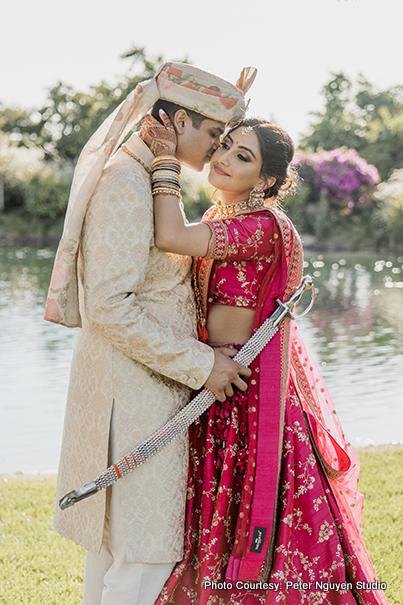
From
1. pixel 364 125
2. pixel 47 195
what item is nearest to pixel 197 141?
pixel 47 195

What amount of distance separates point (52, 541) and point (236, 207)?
220cm

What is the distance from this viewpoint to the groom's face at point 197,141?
2.17 metres

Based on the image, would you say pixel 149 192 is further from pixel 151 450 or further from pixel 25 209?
pixel 25 209

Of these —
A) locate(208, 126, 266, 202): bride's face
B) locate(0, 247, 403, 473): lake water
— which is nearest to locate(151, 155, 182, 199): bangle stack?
locate(208, 126, 266, 202): bride's face

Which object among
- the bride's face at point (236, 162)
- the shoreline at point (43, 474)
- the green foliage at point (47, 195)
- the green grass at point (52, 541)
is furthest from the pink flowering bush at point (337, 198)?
the bride's face at point (236, 162)

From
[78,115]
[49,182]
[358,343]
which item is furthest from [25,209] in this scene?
[358,343]

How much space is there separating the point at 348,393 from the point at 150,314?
562 centimetres

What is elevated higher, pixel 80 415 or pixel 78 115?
pixel 78 115

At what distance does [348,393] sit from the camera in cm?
731

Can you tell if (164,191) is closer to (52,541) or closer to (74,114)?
(52,541)

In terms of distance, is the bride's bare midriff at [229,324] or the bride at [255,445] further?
the bride's bare midriff at [229,324]

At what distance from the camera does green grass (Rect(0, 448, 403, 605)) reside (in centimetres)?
301

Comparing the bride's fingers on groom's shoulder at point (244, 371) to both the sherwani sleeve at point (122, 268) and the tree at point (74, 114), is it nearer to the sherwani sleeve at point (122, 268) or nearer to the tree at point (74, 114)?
the sherwani sleeve at point (122, 268)

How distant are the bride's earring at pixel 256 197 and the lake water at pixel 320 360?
341cm
